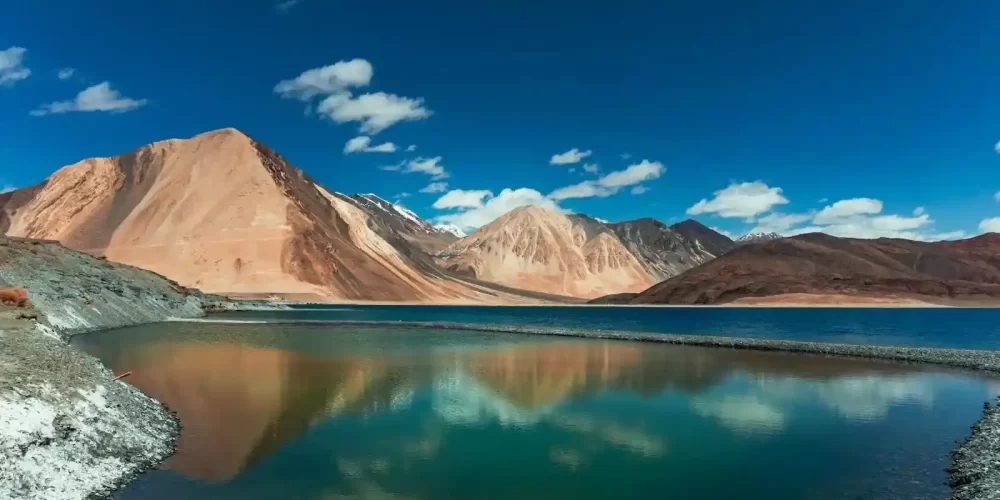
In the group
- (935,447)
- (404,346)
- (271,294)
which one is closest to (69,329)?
(404,346)

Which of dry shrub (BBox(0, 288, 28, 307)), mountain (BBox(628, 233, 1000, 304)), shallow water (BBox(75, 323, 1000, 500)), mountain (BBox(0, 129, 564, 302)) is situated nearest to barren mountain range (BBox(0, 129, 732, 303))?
mountain (BBox(0, 129, 564, 302))

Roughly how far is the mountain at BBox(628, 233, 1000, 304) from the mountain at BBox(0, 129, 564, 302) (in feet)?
233

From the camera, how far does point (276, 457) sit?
45.4 feet

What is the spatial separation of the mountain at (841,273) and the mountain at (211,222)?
70877 millimetres

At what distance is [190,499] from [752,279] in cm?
14758

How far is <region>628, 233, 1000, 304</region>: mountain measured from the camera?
131000 millimetres

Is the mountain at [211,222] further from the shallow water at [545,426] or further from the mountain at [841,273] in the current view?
the shallow water at [545,426]

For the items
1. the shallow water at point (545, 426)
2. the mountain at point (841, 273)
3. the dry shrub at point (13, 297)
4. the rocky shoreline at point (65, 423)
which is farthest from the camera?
the mountain at point (841, 273)

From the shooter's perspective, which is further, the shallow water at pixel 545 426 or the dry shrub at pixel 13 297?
the dry shrub at pixel 13 297

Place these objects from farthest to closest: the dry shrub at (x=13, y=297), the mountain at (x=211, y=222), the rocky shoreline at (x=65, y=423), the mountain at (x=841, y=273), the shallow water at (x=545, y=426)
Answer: the mountain at (x=211, y=222)
the mountain at (x=841, y=273)
the dry shrub at (x=13, y=297)
the shallow water at (x=545, y=426)
the rocky shoreline at (x=65, y=423)

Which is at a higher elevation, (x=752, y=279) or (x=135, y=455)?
(x=752, y=279)

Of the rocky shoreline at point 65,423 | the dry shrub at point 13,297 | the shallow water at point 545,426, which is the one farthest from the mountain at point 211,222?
the rocky shoreline at point 65,423

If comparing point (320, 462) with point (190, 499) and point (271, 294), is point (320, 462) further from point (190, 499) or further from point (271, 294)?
point (271, 294)

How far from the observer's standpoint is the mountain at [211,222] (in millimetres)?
133750
